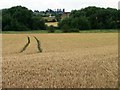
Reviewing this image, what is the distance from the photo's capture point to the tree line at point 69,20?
78125 millimetres

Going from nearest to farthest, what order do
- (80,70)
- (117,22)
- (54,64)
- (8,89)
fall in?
(8,89)
(80,70)
(54,64)
(117,22)

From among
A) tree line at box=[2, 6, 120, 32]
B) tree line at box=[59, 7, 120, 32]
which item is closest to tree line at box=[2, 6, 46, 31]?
tree line at box=[2, 6, 120, 32]

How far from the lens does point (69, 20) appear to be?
83750 millimetres

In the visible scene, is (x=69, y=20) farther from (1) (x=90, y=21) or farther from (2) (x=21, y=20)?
(2) (x=21, y=20)

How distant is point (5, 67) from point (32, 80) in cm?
215

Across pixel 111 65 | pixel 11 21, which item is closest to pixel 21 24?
pixel 11 21

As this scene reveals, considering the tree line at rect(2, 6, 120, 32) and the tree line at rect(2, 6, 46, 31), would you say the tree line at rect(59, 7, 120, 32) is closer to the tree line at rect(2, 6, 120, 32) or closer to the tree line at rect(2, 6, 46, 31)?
the tree line at rect(2, 6, 120, 32)

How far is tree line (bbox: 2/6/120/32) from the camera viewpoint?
256 ft

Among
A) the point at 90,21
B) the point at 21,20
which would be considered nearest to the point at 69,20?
the point at 90,21

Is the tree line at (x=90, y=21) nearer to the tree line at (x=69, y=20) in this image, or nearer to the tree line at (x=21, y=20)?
the tree line at (x=69, y=20)

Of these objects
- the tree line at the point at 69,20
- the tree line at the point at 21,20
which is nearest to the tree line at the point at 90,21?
the tree line at the point at 69,20

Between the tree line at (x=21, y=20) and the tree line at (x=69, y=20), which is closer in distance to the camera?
the tree line at (x=69, y=20)

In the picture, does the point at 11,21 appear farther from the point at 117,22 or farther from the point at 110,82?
the point at 110,82

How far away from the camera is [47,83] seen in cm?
860
